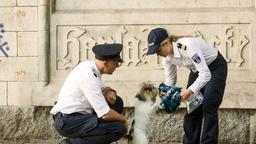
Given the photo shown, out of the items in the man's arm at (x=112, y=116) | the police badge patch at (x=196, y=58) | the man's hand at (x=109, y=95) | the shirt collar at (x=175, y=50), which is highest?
the shirt collar at (x=175, y=50)

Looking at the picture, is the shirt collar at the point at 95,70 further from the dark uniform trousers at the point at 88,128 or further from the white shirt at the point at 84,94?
the dark uniform trousers at the point at 88,128

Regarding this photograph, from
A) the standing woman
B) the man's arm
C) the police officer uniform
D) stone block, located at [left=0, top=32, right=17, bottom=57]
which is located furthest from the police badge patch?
stone block, located at [left=0, top=32, right=17, bottom=57]

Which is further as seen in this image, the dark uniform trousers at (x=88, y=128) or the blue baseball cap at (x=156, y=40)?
the blue baseball cap at (x=156, y=40)

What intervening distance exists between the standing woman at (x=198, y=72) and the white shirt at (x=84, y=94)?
2.37 feet

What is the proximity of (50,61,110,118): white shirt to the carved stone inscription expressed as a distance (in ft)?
7.50

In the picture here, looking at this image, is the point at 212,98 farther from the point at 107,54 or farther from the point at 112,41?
the point at 112,41

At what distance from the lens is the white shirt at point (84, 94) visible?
17.9 feet

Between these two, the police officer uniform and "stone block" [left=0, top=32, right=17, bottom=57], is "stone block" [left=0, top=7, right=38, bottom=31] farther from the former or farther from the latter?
the police officer uniform

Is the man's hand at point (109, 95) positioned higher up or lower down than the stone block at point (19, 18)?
lower down

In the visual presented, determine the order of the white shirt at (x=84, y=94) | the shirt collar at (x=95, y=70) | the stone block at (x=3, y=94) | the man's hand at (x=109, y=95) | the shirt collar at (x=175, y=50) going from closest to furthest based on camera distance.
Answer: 1. the white shirt at (x=84, y=94)
2. the shirt collar at (x=95, y=70)
3. the man's hand at (x=109, y=95)
4. the shirt collar at (x=175, y=50)
5. the stone block at (x=3, y=94)

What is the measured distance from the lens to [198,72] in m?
6.26

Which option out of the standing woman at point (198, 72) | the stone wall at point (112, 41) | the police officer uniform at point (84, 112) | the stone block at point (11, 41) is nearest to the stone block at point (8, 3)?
the stone wall at point (112, 41)

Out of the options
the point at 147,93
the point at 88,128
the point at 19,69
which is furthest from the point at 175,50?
the point at 19,69

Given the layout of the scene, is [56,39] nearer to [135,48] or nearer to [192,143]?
[135,48]
